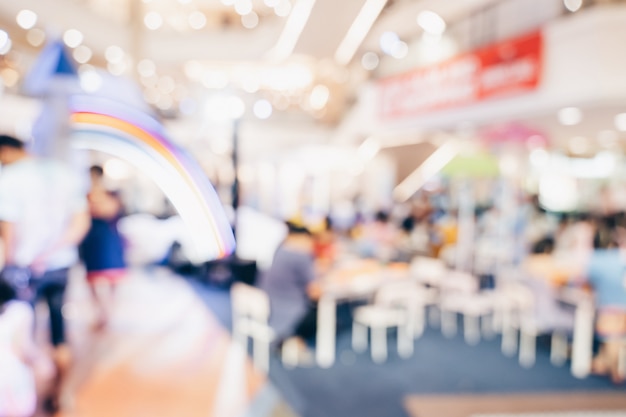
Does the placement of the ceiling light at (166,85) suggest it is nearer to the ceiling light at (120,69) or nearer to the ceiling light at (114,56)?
the ceiling light at (114,56)

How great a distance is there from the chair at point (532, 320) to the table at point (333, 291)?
115 cm

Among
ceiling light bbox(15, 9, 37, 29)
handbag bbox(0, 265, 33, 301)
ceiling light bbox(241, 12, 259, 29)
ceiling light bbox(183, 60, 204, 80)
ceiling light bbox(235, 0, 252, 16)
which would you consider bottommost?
handbag bbox(0, 265, 33, 301)

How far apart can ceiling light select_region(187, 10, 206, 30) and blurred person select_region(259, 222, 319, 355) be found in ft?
27.6

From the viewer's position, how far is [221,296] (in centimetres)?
713

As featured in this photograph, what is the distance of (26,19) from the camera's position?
2025 millimetres

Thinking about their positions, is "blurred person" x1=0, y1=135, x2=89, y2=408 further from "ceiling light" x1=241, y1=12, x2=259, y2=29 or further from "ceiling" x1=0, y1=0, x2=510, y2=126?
"ceiling light" x1=241, y1=12, x2=259, y2=29

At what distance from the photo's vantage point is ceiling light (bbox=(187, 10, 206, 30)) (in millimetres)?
11033

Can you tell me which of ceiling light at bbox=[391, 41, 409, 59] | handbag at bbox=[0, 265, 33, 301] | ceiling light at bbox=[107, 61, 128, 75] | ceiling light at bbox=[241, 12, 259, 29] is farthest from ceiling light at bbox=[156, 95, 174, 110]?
ceiling light at bbox=[391, 41, 409, 59]

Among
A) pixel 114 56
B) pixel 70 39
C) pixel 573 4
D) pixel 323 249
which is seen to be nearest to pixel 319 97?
pixel 573 4

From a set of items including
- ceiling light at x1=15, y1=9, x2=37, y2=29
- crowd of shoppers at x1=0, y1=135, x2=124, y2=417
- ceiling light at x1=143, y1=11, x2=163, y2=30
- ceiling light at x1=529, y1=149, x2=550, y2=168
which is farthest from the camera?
ceiling light at x1=529, y1=149, x2=550, y2=168

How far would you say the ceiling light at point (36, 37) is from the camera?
5.23 ft

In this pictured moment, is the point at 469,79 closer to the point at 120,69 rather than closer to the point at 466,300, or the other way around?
the point at 466,300

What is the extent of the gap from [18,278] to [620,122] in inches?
341

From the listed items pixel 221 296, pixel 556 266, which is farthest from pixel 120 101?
pixel 221 296
